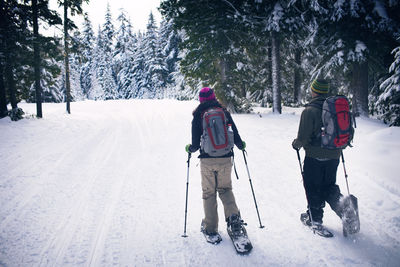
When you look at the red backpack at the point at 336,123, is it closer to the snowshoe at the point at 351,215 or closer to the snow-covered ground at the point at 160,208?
the snowshoe at the point at 351,215

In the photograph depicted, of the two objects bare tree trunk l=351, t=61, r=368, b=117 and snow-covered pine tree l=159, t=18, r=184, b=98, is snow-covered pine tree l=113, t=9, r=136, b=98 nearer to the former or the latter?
snow-covered pine tree l=159, t=18, r=184, b=98

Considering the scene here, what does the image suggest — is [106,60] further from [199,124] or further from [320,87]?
[320,87]

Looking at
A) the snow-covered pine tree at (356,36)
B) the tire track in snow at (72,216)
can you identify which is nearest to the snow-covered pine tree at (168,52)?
the snow-covered pine tree at (356,36)

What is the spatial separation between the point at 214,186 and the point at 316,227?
69.1 inches

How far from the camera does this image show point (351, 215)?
341 cm

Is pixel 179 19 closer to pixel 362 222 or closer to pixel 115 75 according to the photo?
pixel 362 222

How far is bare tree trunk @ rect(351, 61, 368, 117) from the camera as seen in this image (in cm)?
1230

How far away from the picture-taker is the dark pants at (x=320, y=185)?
11.9 feet

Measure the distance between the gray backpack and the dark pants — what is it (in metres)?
1.41

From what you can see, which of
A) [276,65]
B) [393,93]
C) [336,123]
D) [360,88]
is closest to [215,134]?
[336,123]

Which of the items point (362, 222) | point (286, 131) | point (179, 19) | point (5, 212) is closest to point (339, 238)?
point (362, 222)

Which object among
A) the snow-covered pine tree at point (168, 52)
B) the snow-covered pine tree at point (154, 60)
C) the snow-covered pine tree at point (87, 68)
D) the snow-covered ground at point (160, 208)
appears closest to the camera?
the snow-covered ground at point (160, 208)

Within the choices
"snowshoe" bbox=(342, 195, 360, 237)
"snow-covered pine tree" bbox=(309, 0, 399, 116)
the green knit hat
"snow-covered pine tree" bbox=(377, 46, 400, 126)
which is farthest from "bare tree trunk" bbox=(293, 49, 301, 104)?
"snowshoe" bbox=(342, 195, 360, 237)

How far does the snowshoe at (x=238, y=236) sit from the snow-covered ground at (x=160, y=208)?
93 millimetres
